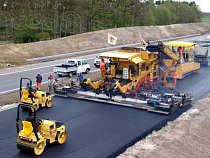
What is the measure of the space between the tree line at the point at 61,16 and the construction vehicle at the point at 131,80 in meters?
27.8

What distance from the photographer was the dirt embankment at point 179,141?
32.6 feet

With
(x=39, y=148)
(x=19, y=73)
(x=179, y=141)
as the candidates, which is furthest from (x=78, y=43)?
(x=39, y=148)

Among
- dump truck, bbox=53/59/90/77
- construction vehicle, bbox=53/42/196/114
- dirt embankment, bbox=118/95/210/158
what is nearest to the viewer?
dirt embankment, bbox=118/95/210/158

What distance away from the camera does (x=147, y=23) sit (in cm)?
7825

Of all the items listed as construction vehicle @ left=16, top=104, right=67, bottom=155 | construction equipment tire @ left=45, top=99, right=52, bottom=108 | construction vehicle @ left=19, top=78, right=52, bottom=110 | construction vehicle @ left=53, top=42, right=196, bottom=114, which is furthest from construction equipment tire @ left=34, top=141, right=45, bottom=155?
construction vehicle @ left=53, top=42, right=196, bottom=114

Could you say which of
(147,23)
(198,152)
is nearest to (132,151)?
(198,152)

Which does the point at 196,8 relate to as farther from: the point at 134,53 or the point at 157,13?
the point at 134,53

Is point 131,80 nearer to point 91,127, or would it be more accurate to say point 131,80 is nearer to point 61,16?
point 91,127

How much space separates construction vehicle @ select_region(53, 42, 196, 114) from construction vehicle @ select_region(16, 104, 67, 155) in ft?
19.8

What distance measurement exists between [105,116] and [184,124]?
384 centimetres

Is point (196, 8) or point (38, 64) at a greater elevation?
point (196, 8)

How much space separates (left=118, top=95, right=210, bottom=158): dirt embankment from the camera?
32.6 ft

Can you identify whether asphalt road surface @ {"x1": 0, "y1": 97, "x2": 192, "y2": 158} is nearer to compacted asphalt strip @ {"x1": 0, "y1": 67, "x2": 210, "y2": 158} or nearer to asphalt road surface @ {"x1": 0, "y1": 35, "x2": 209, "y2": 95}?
compacted asphalt strip @ {"x1": 0, "y1": 67, "x2": 210, "y2": 158}

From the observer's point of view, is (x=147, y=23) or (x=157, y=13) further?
(x=157, y=13)
